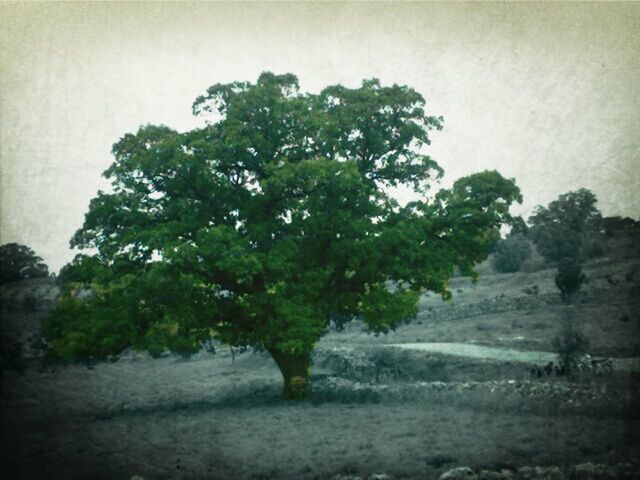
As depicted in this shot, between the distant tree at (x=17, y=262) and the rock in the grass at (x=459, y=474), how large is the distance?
9.42 metres

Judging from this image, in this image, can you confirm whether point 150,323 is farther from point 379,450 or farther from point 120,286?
point 379,450

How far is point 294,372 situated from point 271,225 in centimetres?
354

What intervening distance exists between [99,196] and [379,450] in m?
7.89

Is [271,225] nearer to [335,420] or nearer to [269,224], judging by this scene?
[269,224]

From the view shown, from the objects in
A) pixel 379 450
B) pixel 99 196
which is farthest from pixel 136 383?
pixel 379 450

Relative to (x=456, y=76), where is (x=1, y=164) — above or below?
below

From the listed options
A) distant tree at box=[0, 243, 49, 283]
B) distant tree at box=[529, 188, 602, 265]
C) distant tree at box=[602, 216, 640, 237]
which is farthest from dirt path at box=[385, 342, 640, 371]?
distant tree at box=[0, 243, 49, 283]

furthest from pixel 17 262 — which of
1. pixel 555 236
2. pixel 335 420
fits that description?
pixel 555 236

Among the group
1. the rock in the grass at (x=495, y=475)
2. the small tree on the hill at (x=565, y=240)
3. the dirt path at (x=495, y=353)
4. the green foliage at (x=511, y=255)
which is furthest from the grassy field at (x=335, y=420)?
the green foliage at (x=511, y=255)

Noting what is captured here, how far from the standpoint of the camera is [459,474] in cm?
674

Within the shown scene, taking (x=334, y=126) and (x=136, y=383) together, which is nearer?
(x=334, y=126)

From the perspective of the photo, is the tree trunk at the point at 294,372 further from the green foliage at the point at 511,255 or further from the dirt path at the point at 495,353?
the green foliage at the point at 511,255

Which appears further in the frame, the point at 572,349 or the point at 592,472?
the point at 572,349

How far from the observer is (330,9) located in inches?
404
